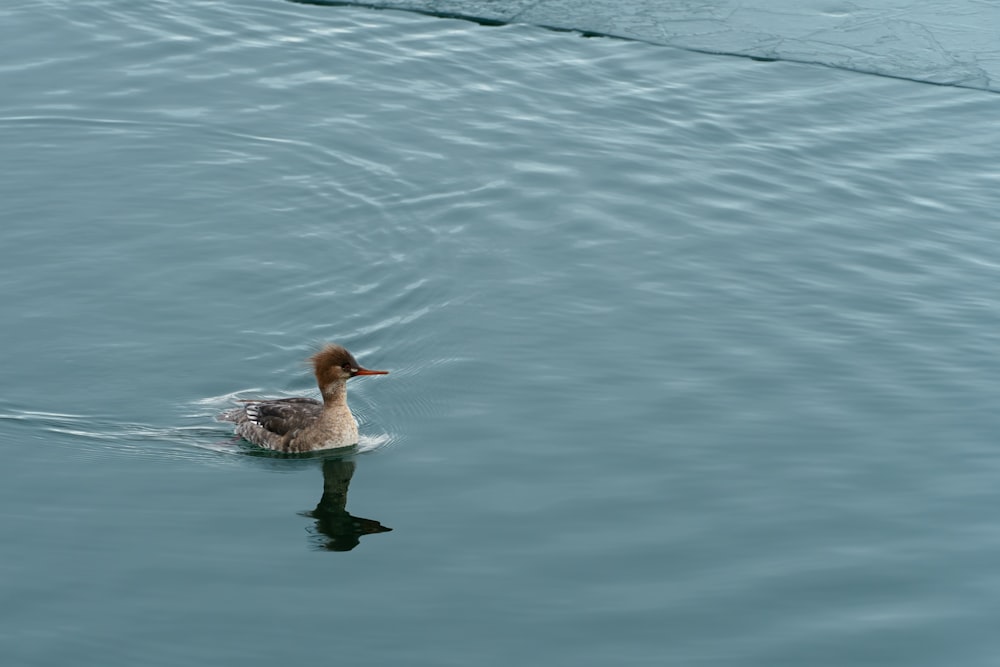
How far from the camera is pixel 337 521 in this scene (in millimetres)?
9516

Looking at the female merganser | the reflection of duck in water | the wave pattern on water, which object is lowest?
the reflection of duck in water

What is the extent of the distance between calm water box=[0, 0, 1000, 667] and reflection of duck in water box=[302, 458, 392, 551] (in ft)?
0.08

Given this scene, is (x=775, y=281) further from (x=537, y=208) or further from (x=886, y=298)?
(x=537, y=208)

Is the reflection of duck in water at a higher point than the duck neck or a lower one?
lower

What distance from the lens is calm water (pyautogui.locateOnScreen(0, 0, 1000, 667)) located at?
28.0 feet

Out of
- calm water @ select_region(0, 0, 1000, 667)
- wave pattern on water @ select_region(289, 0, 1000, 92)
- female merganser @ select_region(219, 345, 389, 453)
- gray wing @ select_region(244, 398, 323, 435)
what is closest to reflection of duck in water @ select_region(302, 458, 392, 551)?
calm water @ select_region(0, 0, 1000, 667)

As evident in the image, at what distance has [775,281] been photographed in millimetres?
12977

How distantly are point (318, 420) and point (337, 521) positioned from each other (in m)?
1.16

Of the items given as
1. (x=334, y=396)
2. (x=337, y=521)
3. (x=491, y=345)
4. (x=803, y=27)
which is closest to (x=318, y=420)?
(x=334, y=396)

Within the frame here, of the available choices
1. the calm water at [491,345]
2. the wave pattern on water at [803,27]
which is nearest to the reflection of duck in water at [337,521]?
the calm water at [491,345]

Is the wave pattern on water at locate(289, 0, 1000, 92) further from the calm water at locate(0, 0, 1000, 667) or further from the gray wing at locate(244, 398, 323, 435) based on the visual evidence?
the gray wing at locate(244, 398, 323, 435)

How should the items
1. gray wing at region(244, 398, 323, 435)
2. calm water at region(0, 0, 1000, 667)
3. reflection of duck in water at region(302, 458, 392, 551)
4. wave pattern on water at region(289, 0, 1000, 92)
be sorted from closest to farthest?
calm water at region(0, 0, 1000, 667), reflection of duck in water at region(302, 458, 392, 551), gray wing at region(244, 398, 323, 435), wave pattern on water at region(289, 0, 1000, 92)

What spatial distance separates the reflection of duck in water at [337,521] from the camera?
925 cm

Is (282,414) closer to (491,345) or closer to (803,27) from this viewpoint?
(491,345)
